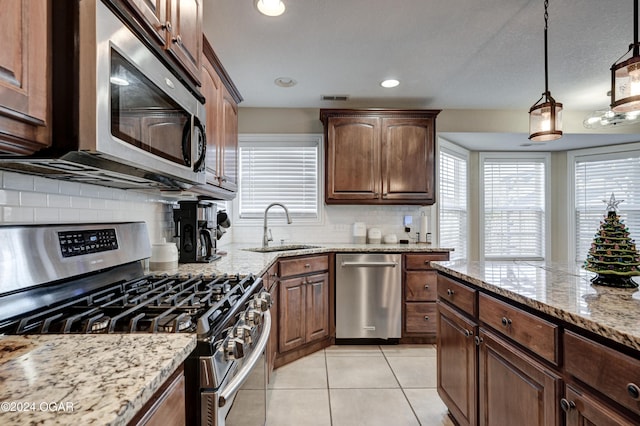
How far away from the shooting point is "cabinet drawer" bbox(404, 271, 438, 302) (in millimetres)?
3084

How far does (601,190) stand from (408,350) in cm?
356

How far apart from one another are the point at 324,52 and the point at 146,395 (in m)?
2.49

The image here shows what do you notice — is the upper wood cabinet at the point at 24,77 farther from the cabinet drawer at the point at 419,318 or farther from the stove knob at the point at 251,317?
the cabinet drawer at the point at 419,318

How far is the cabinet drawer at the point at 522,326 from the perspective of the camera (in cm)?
108

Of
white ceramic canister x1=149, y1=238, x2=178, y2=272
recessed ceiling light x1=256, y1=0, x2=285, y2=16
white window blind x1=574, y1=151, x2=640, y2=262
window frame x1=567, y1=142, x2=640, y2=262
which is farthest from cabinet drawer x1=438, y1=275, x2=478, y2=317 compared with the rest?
window frame x1=567, y1=142, x2=640, y2=262

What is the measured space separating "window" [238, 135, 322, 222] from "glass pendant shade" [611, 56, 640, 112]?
266cm

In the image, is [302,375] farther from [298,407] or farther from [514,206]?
[514,206]

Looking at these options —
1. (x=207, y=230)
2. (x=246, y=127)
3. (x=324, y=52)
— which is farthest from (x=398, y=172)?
(x=207, y=230)

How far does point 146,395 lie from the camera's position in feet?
1.89

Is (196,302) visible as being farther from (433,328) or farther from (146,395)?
(433,328)

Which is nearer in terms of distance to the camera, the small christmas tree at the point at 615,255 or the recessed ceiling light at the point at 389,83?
the small christmas tree at the point at 615,255

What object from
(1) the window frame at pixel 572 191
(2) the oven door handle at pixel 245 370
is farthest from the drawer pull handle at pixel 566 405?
(1) the window frame at pixel 572 191

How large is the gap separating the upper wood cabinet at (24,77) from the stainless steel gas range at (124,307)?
381mm

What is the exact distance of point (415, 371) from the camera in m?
2.57
